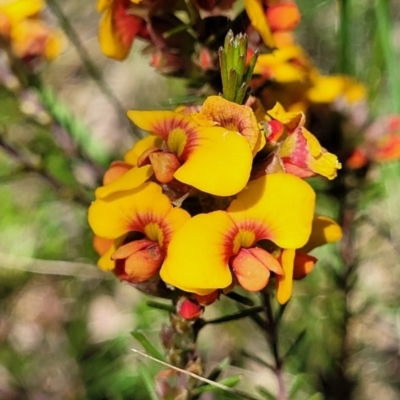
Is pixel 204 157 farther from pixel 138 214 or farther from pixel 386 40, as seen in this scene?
pixel 386 40

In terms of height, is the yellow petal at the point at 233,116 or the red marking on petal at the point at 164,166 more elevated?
the yellow petal at the point at 233,116

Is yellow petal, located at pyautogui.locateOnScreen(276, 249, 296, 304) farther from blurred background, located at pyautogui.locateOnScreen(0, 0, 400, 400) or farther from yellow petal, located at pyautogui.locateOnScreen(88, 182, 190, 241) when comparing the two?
blurred background, located at pyautogui.locateOnScreen(0, 0, 400, 400)

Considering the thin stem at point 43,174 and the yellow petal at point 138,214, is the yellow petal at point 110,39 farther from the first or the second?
the thin stem at point 43,174

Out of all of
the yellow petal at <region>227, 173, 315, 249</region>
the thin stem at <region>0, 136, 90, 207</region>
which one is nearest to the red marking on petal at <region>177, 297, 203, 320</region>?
the yellow petal at <region>227, 173, 315, 249</region>

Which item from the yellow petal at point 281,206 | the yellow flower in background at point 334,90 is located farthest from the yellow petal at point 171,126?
the yellow flower in background at point 334,90

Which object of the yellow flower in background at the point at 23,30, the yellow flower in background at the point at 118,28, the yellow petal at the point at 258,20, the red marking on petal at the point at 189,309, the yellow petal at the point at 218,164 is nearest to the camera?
the yellow petal at the point at 218,164

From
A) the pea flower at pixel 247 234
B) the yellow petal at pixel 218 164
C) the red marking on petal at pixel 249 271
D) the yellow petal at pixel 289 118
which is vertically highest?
the yellow petal at pixel 218 164

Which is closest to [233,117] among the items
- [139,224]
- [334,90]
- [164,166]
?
[164,166]

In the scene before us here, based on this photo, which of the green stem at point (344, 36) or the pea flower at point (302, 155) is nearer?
the pea flower at point (302, 155)

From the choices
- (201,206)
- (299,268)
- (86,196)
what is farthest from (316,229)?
(86,196)
